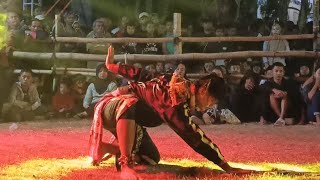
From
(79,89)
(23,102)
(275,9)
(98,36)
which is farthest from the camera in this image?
(275,9)

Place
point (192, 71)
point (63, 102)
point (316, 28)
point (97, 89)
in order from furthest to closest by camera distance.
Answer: point (192, 71) → point (316, 28) → point (63, 102) → point (97, 89)

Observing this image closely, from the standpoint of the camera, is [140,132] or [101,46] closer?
[140,132]

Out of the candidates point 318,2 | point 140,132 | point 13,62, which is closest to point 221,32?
point 318,2

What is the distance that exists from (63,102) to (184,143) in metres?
3.39

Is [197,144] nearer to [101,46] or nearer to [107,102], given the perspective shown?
[107,102]

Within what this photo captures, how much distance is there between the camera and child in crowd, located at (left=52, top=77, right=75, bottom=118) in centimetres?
862

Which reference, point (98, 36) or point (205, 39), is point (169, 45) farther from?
point (98, 36)

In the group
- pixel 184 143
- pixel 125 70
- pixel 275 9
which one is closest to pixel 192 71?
pixel 184 143

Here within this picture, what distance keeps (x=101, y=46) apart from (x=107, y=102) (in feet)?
17.4

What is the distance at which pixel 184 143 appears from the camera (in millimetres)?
5750

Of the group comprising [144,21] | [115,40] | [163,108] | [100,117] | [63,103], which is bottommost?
[63,103]

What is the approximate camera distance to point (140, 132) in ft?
14.1

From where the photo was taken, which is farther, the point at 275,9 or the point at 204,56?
the point at 275,9

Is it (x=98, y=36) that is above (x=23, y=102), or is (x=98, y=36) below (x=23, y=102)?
above
